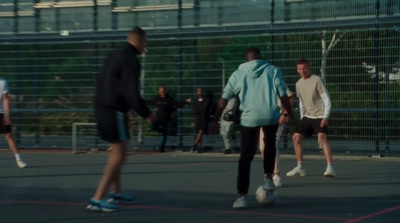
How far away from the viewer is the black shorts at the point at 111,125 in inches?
320

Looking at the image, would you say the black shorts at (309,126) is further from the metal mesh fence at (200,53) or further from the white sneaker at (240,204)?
the metal mesh fence at (200,53)

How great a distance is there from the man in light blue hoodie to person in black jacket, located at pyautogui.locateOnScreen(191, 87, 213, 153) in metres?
9.85

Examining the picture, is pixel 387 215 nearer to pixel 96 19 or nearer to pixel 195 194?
pixel 195 194

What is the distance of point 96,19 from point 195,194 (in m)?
11.4

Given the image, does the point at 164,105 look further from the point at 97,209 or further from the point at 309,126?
the point at 97,209

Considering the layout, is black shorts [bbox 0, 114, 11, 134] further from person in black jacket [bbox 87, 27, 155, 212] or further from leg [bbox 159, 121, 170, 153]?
leg [bbox 159, 121, 170, 153]

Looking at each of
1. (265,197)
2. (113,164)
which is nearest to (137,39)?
(113,164)

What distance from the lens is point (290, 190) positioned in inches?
411

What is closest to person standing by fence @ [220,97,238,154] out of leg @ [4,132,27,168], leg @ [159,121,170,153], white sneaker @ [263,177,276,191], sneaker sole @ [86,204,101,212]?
leg @ [159,121,170,153]

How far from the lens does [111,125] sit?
8.13m

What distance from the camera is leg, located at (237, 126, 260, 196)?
8648 mm

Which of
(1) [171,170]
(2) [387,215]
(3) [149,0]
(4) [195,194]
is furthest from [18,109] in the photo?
(2) [387,215]

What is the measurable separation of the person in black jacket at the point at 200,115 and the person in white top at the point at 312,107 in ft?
22.6

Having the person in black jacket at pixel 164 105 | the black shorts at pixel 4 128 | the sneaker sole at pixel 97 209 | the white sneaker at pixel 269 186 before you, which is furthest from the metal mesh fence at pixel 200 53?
the sneaker sole at pixel 97 209
